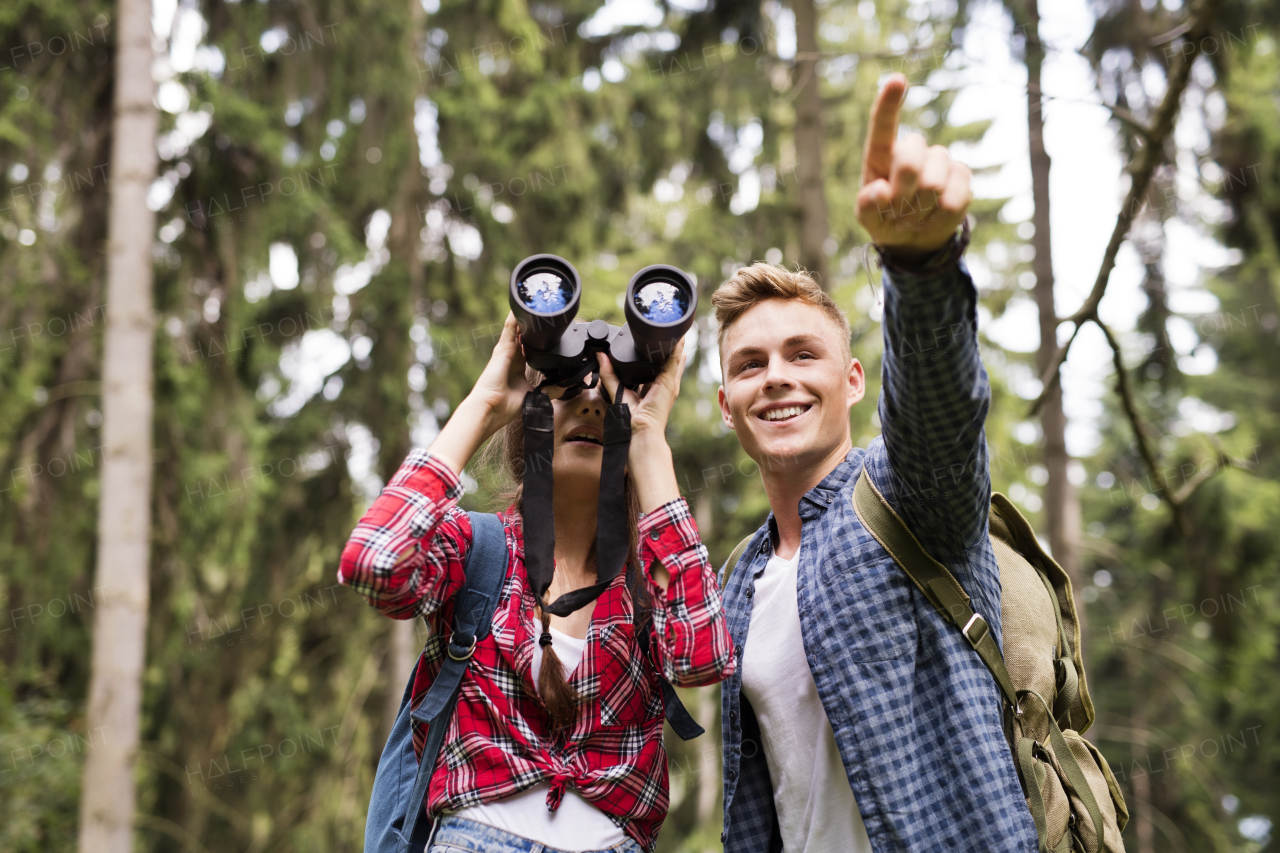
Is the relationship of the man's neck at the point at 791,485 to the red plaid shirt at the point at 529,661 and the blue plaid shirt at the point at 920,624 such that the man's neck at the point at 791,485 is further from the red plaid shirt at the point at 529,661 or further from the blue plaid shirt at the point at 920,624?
the red plaid shirt at the point at 529,661

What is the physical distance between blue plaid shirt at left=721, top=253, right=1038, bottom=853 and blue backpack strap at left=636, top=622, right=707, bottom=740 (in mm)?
248

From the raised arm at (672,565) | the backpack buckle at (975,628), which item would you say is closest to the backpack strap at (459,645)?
the raised arm at (672,565)

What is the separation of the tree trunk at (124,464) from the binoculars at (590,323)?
169 inches

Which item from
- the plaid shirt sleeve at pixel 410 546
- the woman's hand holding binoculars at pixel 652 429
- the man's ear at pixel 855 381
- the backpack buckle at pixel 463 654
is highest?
the man's ear at pixel 855 381

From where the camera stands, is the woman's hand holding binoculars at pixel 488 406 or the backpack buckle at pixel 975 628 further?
the woman's hand holding binoculars at pixel 488 406

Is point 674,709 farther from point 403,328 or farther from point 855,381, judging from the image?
point 403,328

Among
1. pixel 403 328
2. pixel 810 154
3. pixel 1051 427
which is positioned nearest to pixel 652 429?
pixel 810 154

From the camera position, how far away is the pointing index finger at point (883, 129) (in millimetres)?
1223

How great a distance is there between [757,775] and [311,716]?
21.3 ft

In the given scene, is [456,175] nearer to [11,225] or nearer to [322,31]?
[322,31]

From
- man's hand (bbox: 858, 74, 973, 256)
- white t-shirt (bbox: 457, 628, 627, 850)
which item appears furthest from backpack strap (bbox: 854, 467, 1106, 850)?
white t-shirt (bbox: 457, 628, 627, 850)

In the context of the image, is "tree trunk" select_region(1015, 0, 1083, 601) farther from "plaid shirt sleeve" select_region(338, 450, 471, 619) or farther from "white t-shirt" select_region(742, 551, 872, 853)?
"plaid shirt sleeve" select_region(338, 450, 471, 619)

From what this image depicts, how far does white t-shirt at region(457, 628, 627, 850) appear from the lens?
1678mm

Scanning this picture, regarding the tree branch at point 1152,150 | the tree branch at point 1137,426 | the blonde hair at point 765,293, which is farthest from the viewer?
the tree branch at point 1137,426
